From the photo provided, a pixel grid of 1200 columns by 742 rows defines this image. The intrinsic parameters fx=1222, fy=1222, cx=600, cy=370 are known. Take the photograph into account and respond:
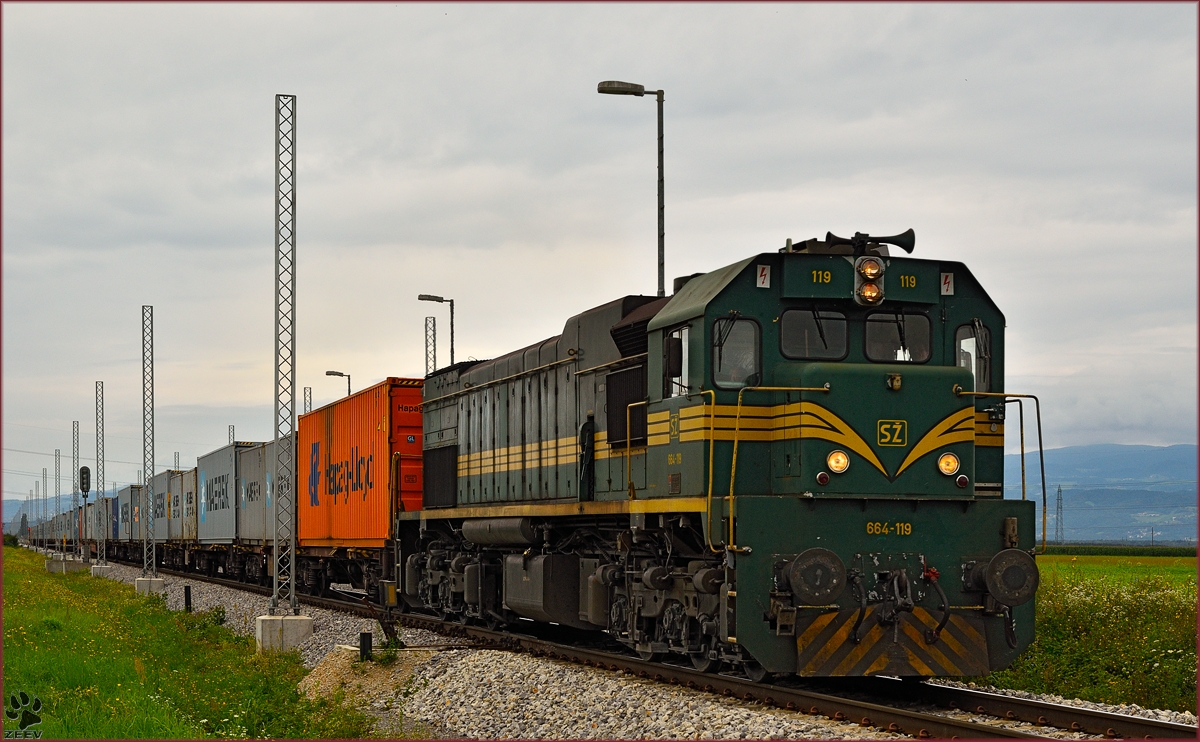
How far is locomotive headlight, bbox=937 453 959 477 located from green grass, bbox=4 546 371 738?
627 centimetres

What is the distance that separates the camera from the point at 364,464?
25.2 metres

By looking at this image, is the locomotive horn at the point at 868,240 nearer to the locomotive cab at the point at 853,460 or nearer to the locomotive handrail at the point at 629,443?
the locomotive cab at the point at 853,460

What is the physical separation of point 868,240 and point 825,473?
2541 mm

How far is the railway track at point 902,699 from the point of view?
31.4 ft

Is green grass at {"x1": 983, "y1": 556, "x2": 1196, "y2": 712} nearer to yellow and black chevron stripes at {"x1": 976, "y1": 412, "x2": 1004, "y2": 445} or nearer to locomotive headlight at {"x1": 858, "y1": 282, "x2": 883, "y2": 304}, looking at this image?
yellow and black chevron stripes at {"x1": 976, "y1": 412, "x2": 1004, "y2": 445}

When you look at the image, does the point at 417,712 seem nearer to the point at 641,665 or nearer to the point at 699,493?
the point at 641,665

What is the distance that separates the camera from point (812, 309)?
40.2 feet

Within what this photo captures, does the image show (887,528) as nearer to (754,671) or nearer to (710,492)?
(710,492)

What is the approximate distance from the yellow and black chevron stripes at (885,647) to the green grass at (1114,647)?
2202 millimetres

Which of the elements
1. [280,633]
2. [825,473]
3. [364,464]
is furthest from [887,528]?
[364,464]

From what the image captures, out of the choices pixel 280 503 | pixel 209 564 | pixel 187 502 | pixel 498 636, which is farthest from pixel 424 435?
pixel 187 502

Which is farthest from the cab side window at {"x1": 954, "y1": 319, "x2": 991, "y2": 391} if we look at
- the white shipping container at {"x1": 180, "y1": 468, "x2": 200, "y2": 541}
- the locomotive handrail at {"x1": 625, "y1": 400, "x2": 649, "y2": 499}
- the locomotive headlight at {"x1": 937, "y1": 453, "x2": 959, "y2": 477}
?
the white shipping container at {"x1": 180, "y1": 468, "x2": 200, "y2": 541}

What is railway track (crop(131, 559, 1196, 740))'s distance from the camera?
31.4ft

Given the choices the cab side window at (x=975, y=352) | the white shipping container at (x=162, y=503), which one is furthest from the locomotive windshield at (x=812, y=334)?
the white shipping container at (x=162, y=503)
